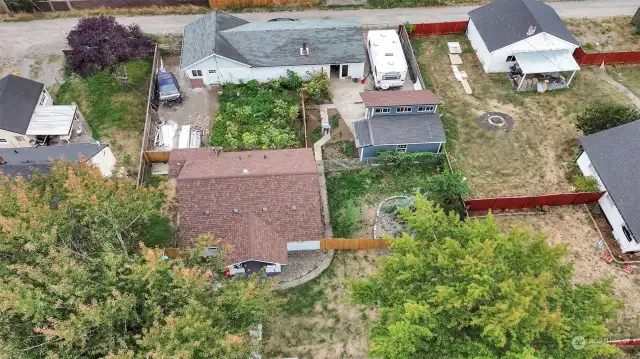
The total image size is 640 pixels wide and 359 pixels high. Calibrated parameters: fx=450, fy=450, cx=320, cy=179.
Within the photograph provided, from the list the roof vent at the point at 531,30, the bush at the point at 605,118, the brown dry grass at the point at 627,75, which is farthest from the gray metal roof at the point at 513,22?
the bush at the point at 605,118

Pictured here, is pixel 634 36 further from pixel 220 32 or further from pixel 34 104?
pixel 34 104

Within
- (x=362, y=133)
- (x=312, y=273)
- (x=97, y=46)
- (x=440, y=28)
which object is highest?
(x=97, y=46)

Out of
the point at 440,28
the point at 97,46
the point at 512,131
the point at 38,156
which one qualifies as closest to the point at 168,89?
the point at 97,46

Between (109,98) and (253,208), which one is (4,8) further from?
(253,208)

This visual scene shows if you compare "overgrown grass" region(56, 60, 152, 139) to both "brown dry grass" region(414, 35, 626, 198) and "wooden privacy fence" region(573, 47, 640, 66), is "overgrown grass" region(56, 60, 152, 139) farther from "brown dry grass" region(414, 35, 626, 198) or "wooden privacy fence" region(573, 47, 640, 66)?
"wooden privacy fence" region(573, 47, 640, 66)

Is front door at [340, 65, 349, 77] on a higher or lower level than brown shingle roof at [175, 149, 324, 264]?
higher

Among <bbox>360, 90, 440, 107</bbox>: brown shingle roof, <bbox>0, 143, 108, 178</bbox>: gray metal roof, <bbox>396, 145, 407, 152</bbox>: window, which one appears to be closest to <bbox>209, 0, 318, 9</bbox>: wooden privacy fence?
<bbox>360, 90, 440, 107</bbox>: brown shingle roof
